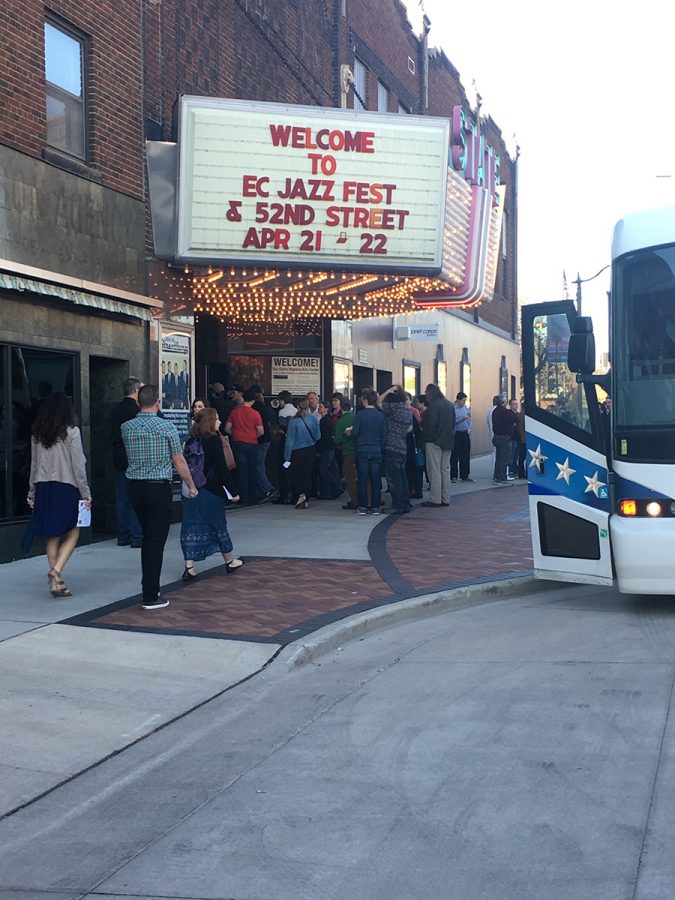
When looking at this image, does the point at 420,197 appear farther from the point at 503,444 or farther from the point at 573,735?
the point at 573,735

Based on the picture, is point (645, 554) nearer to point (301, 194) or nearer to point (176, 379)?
point (301, 194)

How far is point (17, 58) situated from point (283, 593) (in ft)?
21.1

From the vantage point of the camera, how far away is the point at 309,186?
47.2ft

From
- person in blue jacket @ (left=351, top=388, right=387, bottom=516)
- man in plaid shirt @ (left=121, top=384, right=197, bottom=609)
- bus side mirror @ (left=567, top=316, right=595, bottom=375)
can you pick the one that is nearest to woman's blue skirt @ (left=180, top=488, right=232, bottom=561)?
man in plaid shirt @ (left=121, top=384, right=197, bottom=609)

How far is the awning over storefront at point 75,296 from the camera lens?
1139 centimetres

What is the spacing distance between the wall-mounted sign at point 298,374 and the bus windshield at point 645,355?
41.4 ft

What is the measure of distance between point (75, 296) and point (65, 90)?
2484 millimetres

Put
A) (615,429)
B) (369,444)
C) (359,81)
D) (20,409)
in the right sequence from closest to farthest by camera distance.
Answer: (615,429), (20,409), (369,444), (359,81)

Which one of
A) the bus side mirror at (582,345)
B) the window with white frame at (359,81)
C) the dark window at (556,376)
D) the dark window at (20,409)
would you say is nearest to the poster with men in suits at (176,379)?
the dark window at (20,409)

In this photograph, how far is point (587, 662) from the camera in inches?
285

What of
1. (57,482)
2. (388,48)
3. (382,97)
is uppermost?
(388,48)

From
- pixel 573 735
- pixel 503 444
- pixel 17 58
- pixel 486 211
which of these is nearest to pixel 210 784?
pixel 573 735

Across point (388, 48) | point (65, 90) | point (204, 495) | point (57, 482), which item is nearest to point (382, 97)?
point (388, 48)

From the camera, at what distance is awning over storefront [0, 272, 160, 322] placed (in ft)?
37.4
